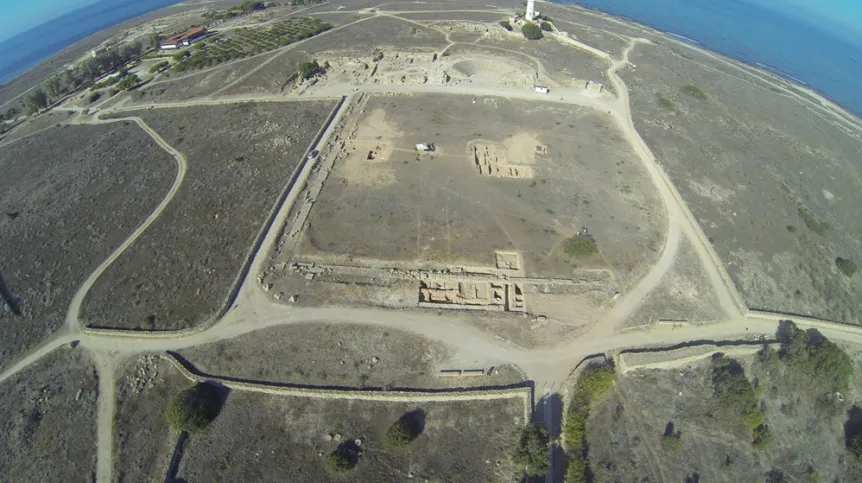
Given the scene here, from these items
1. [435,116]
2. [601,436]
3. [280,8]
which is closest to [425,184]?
[435,116]

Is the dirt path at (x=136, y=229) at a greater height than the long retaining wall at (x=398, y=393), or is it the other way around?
the dirt path at (x=136, y=229)

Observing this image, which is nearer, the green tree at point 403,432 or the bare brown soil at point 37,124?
the green tree at point 403,432

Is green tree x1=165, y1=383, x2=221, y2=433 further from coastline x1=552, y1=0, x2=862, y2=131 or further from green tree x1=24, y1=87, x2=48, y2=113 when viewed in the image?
coastline x1=552, y1=0, x2=862, y2=131

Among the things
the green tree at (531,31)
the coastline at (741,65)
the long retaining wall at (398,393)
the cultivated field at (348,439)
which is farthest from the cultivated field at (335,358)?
the coastline at (741,65)

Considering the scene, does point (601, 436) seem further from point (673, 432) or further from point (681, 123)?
point (681, 123)

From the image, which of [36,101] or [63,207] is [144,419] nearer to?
[63,207]

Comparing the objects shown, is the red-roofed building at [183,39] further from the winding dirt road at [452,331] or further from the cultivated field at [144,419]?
the cultivated field at [144,419]

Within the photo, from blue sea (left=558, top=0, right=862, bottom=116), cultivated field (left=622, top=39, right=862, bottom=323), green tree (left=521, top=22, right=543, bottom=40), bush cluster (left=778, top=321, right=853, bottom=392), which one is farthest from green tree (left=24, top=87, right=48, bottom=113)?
blue sea (left=558, top=0, right=862, bottom=116)
